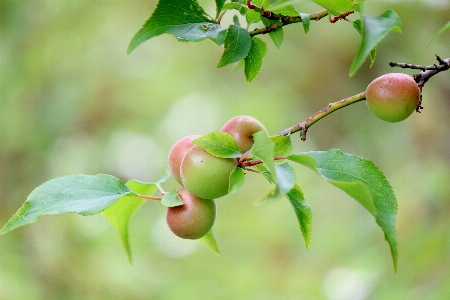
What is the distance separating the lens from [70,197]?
72 centimetres

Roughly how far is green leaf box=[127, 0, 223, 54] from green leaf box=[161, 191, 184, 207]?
222mm

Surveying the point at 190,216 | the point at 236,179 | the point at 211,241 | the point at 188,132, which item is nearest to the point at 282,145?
the point at 236,179

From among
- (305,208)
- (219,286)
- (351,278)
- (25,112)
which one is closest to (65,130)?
(25,112)

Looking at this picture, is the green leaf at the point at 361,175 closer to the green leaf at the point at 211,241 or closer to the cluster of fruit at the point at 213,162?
the cluster of fruit at the point at 213,162

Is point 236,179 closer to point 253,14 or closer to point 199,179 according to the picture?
point 199,179

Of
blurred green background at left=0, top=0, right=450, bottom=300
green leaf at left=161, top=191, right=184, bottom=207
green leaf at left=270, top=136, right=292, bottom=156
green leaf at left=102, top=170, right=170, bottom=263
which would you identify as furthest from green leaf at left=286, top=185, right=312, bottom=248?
blurred green background at left=0, top=0, right=450, bottom=300

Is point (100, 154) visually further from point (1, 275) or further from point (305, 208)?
point (305, 208)

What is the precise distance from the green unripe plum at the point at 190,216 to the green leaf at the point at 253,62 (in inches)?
7.5

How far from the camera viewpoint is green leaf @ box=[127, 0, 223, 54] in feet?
2.19

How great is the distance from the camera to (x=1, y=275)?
2.47 m

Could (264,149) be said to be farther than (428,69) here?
No

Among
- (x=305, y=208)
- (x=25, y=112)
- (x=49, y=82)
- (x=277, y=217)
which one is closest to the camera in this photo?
(x=305, y=208)

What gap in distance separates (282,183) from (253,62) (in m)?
0.27

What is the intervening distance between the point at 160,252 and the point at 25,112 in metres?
1.18
